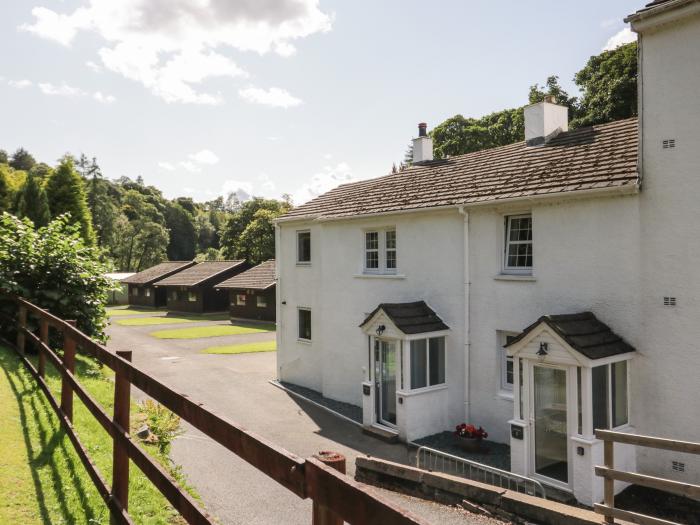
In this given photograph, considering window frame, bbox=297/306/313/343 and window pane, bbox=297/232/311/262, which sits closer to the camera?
window frame, bbox=297/306/313/343

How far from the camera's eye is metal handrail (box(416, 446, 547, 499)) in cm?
1093

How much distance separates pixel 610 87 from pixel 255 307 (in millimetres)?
28973

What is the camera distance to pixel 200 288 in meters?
50.2

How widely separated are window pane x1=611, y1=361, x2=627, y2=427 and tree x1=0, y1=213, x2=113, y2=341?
1185 centimetres

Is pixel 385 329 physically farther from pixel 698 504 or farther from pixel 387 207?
pixel 698 504

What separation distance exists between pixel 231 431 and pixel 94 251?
13295 millimetres

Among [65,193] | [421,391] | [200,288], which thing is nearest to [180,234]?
[200,288]

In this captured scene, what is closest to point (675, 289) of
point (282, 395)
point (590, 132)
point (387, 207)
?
point (590, 132)

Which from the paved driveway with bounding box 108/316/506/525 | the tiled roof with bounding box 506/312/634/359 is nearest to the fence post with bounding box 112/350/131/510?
the paved driveway with bounding box 108/316/506/525

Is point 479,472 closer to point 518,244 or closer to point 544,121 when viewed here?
point 518,244

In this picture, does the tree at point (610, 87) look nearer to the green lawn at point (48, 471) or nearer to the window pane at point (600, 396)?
the window pane at point (600, 396)

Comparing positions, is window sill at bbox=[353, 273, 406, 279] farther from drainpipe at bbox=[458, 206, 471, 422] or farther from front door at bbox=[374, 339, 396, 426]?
→ drainpipe at bbox=[458, 206, 471, 422]

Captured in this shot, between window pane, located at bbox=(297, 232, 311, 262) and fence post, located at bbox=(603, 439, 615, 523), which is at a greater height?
window pane, located at bbox=(297, 232, 311, 262)

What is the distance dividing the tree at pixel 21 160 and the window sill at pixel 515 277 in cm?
12473
